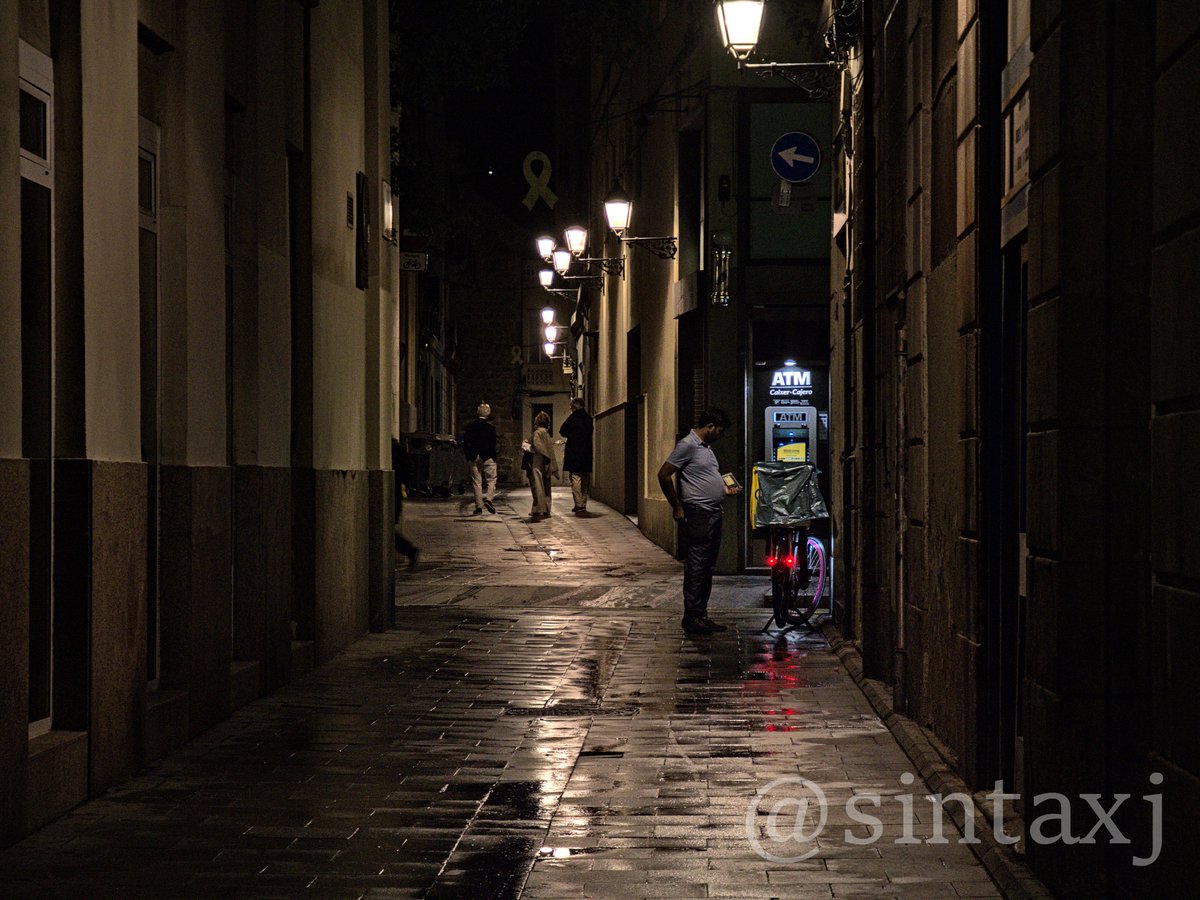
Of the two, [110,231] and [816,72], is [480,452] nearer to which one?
[816,72]

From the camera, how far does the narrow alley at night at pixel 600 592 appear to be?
5.12 metres

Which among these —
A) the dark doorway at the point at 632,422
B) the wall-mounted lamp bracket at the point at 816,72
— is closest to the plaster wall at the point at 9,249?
the wall-mounted lamp bracket at the point at 816,72

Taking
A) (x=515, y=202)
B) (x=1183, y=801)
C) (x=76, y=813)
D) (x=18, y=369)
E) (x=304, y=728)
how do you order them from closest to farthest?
(x=1183, y=801) → (x=18, y=369) → (x=76, y=813) → (x=304, y=728) → (x=515, y=202)

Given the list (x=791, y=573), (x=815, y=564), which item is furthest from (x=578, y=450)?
(x=791, y=573)

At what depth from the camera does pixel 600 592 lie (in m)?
17.6

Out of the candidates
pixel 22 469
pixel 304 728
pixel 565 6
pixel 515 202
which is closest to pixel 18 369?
pixel 22 469

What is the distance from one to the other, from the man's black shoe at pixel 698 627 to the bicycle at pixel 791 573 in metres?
0.61

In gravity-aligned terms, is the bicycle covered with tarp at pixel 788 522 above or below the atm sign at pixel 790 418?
below

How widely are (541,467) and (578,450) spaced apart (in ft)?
8.92

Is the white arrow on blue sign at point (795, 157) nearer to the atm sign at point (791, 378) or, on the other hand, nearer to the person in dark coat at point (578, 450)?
the atm sign at point (791, 378)

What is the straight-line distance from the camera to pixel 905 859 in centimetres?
596

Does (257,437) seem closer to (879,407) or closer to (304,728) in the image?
(304,728)

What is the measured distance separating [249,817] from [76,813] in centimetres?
77

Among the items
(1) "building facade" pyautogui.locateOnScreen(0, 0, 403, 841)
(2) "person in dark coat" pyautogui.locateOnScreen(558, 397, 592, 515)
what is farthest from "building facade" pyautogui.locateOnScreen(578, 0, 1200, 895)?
(2) "person in dark coat" pyautogui.locateOnScreen(558, 397, 592, 515)
